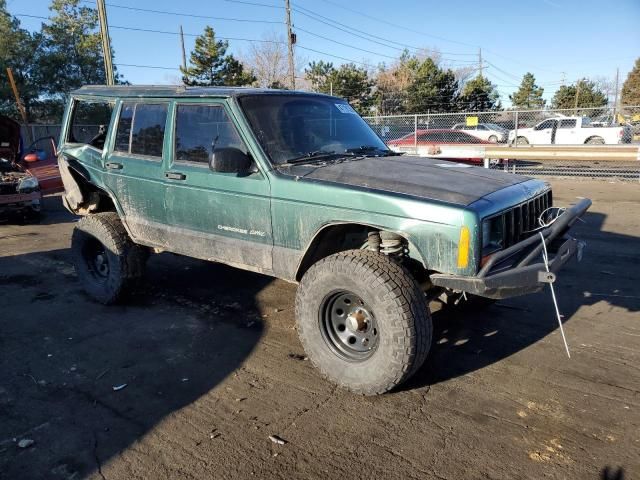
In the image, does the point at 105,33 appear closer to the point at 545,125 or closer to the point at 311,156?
the point at 311,156

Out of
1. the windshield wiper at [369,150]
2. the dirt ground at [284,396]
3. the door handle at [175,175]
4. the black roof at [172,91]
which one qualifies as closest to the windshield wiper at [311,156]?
the windshield wiper at [369,150]

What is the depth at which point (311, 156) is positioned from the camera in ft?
12.6

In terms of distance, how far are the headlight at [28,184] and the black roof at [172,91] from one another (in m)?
4.94

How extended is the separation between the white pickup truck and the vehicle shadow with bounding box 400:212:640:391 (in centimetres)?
1626

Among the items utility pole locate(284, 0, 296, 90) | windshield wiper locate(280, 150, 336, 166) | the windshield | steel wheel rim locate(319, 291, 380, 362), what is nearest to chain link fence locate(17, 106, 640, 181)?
the windshield

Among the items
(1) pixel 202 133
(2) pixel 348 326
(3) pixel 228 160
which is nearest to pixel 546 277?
(2) pixel 348 326

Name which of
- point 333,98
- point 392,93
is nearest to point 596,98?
point 392,93

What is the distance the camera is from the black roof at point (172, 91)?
400 centimetres

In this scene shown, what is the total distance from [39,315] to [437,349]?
147 inches

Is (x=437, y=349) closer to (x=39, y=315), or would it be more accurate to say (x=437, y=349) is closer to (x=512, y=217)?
(x=512, y=217)

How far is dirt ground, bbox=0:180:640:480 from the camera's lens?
2.62 m

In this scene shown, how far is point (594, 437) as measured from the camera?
9.06ft

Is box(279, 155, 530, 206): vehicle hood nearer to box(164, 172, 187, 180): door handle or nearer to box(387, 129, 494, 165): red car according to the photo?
box(164, 172, 187, 180): door handle

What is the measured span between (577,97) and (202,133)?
5302cm
